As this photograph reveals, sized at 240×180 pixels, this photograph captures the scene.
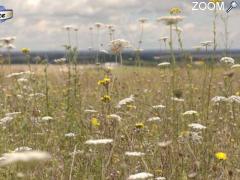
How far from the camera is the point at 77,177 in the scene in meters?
3.95

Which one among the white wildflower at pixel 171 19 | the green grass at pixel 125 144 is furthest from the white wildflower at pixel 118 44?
the white wildflower at pixel 171 19

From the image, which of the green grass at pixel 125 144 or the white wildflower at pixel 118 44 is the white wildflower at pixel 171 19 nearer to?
the green grass at pixel 125 144

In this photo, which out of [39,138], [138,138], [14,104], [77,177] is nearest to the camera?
[77,177]

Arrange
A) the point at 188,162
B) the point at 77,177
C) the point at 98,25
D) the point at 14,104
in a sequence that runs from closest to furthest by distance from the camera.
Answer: the point at 77,177 < the point at 188,162 < the point at 14,104 < the point at 98,25

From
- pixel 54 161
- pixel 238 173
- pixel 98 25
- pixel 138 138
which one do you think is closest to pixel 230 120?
pixel 138 138

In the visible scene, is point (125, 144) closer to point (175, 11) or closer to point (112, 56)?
point (175, 11)

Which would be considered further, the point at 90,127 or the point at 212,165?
the point at 90,127

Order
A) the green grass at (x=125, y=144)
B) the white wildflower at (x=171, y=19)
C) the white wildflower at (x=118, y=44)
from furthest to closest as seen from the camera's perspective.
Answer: the white wildflower at (x=118, y=44), the white wildflower at (x=171, y=19), the green grass at (x=125, y=144)

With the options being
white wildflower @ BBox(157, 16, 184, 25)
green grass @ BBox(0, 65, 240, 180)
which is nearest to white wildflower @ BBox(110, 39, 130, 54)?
green grass @ BBox(0, 65, 240, 180)

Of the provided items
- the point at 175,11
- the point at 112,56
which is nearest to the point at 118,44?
the point at 175,11

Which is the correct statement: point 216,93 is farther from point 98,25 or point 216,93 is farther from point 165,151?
point 165,151

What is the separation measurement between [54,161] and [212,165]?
1.34m

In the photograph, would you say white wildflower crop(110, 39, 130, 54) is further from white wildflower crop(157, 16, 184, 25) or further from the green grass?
white wildflower crop(157, 16, 184, 25)

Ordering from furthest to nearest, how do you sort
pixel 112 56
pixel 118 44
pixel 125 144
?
pixel 112 56 → pixel 118 44 → pixel 125 144
